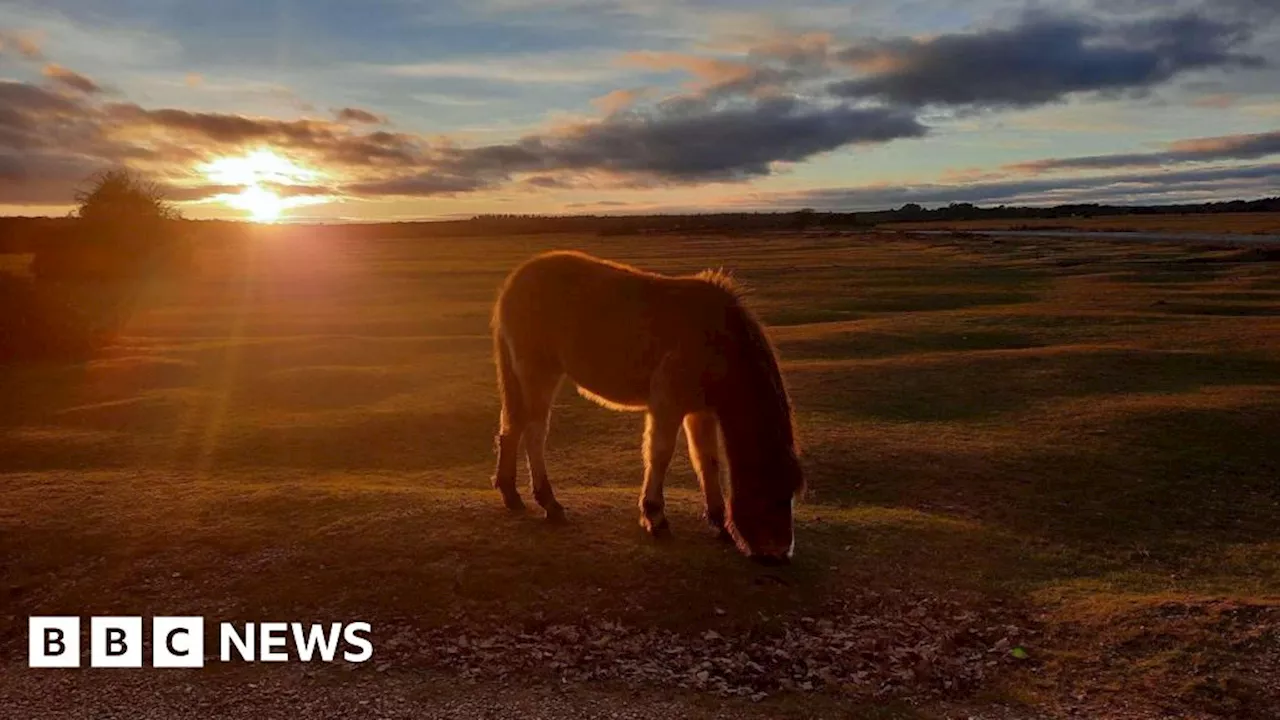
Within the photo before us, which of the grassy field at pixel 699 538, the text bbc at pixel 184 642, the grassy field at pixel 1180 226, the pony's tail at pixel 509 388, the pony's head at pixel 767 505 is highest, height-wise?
the grassy field at pixel 1180 226

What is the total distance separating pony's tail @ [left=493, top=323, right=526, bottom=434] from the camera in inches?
395

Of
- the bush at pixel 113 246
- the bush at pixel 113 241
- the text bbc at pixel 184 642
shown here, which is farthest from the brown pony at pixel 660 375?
the bush at pixel 113 241

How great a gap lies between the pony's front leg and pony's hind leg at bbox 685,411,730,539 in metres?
0.28

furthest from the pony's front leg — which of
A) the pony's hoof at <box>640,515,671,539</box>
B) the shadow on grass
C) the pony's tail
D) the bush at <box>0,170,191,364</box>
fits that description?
the bush at <box>0,170,191,364</box>

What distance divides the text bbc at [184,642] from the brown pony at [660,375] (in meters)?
2.86

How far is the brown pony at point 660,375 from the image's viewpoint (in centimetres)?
818

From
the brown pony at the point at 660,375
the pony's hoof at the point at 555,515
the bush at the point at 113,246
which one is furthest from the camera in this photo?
the bush at the point at 113,246

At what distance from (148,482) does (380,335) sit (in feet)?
58.9

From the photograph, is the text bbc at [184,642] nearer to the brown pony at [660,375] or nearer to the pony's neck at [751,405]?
the brown pony at [660,375]

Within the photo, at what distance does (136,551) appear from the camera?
907cm

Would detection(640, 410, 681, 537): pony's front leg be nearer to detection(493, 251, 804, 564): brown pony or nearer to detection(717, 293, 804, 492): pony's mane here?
detection(493, 251, 804, 564): brown pony

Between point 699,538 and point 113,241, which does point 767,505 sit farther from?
point 113,241

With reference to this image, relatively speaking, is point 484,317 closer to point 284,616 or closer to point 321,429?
point 321,429

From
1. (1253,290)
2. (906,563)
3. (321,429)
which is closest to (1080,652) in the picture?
(906,563)
